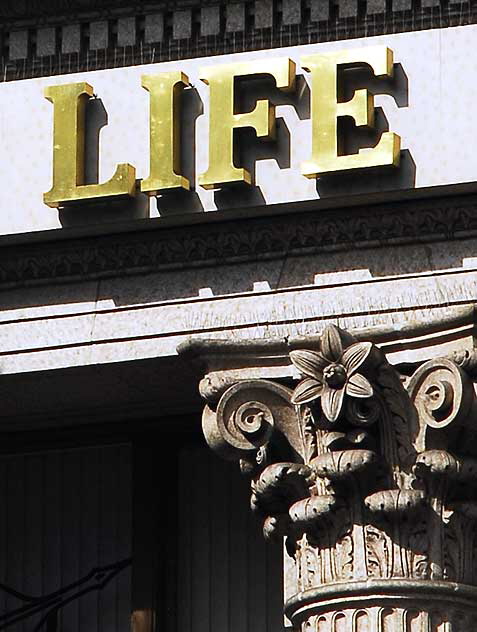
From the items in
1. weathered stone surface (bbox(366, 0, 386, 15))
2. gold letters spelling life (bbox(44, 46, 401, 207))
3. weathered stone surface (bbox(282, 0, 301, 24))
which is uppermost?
weathered stone surface (bbox(282, 0, 301, 24))

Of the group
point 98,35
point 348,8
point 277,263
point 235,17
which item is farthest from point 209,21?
point 277,263

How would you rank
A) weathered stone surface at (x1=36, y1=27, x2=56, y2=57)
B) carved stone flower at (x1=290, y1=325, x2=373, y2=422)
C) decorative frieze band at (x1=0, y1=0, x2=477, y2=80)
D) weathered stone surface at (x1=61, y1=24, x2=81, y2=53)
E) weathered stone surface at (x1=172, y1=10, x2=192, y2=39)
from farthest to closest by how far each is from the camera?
1. weathered stone surface at (x1=36, y1=27, x2=56, y2=57)
2. weathered stone surface at (x1=61, y1=24, x2=81, y2=53)
3. weathered stone surface at (x1=172, y1=10, x2=192, y2=39)
4. decorative frieze band at (x1=0, y1=0, x2=477, y2=80)
5. carved stone flower at (x1=290, y1=325, x2=373, y2=422)

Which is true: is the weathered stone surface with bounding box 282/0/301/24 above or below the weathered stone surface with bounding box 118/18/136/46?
below

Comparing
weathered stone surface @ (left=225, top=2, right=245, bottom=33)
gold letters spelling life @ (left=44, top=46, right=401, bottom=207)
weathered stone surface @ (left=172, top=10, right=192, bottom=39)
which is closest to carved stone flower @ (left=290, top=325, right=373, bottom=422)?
gold letters spelling life @ (left=44, top=46, right=401, bottom=207)

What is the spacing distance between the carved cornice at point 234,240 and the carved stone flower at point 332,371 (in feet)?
5.40

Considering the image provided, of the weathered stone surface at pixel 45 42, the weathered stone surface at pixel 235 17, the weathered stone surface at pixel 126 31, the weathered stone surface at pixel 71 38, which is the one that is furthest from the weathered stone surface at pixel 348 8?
the weathered stone surface at pixel 45 42

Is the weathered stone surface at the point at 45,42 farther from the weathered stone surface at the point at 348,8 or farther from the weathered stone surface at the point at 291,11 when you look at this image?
the weathered stone surface at the point at 348,8

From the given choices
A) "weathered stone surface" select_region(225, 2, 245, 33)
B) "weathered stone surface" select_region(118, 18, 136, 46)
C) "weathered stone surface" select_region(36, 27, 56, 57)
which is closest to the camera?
"weathered stone surface" select_region(225, 2, 245, 33)

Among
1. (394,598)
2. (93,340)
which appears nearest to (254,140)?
(93,340)

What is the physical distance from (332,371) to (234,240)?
8.60ft

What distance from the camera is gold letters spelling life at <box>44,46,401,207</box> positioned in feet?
102

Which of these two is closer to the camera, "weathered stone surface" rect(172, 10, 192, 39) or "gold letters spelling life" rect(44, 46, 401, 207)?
"gold letters spelling life" rect(44, 46, 401, 207)

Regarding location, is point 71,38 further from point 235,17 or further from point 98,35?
point 235,17

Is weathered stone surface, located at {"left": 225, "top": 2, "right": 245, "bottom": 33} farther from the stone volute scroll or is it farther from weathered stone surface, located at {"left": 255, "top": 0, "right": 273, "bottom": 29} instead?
the stone volute scroll
